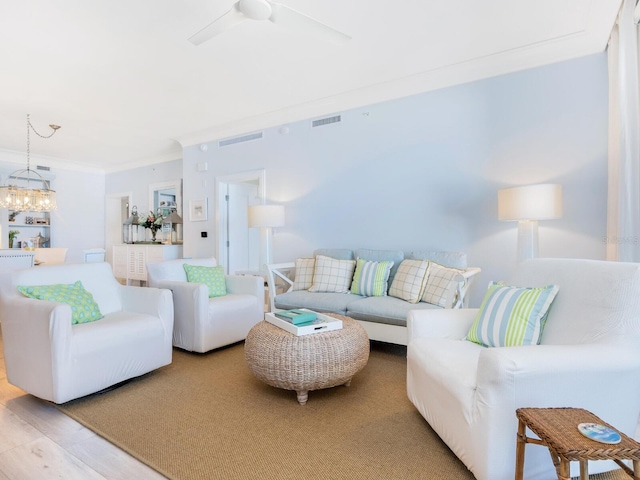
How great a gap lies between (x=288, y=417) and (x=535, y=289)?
1.51 meters

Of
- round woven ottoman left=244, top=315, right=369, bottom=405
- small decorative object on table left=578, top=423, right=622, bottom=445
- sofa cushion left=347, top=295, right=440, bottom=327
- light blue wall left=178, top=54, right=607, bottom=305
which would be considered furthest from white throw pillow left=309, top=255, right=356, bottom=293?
small decorative object on table left=578, top=423, right=622, bottom=445

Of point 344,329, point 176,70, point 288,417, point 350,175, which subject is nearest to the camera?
point 288,417

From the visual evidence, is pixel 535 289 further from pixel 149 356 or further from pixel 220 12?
pixel 220 12

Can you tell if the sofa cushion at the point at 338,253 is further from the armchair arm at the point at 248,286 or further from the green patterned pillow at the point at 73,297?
the green patterned pillow at the point at 73,297

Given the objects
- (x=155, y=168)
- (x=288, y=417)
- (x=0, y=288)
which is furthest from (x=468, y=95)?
(x=155, y=168)

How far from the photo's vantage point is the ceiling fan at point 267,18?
2131mm

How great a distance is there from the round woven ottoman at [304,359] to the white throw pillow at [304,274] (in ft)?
5.61

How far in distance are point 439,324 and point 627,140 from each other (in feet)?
6.02

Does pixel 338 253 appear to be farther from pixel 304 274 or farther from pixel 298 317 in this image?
pixel 298 317

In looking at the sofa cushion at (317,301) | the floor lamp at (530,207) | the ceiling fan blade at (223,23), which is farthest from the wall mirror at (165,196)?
the floor lamp at (530,207)

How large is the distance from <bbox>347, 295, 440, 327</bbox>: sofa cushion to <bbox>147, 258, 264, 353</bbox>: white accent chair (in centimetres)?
99

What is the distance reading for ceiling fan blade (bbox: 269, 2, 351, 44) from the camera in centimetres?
215

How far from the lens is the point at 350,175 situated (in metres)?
4.27

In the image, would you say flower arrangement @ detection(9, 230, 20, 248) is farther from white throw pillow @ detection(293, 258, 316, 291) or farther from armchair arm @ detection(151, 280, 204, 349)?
white throw pillow @ detection(293, 258, 316, 291)
